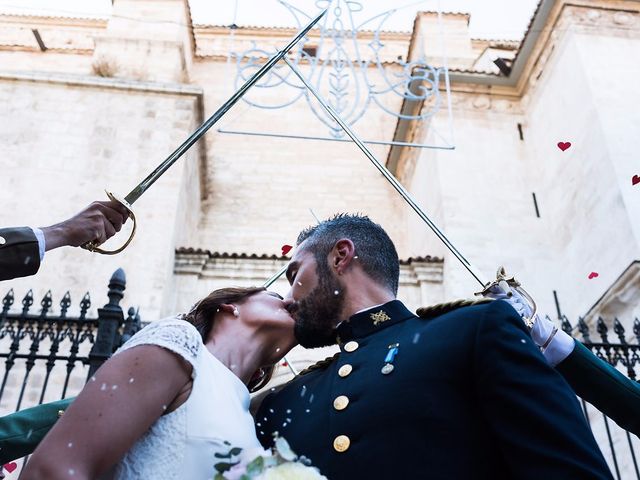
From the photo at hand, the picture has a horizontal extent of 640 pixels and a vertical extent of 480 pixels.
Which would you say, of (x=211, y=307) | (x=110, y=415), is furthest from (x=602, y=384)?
(x=110, y=415)

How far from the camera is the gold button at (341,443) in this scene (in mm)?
1851

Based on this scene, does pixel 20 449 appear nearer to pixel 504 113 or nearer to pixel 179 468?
pixel 179 468

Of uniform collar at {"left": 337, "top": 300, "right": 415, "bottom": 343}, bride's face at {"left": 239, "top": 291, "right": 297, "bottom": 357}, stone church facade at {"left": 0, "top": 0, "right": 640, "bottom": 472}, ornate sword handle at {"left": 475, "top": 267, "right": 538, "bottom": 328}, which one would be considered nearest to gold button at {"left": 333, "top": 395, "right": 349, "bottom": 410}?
uniform collar at {"left": 337, "top": 300, "right": 415, "bottom": 343}

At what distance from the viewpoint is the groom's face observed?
2.46 m

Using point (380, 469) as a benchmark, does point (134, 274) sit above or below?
above

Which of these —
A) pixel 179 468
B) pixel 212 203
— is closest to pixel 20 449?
pixel 179 468

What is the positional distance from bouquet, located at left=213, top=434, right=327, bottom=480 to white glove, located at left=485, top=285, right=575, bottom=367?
5.24 feet

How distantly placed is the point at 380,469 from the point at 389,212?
42.1ft

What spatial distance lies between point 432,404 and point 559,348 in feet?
5.10

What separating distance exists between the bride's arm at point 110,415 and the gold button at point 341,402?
19.0 inches

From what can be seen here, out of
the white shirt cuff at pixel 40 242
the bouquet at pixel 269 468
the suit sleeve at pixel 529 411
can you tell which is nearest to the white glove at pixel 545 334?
the suit sleeve at pixel 529 411

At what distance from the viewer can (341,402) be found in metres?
1.99

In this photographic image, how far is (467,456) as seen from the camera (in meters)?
1.72

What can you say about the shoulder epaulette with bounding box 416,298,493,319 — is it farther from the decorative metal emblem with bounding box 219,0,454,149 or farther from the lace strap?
the decorative metal emblem with bounding box 219,0,454,149
